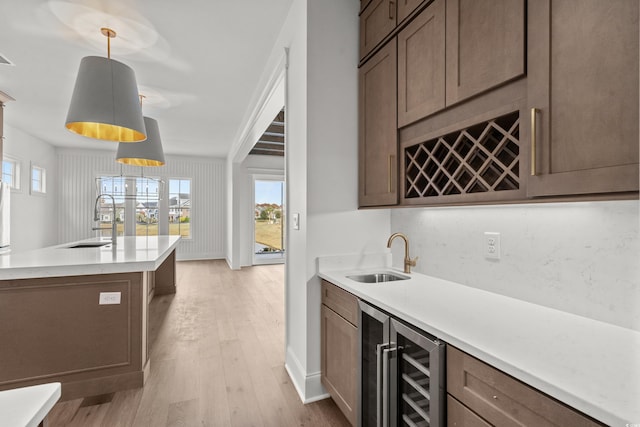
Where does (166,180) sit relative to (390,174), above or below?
Answer: above

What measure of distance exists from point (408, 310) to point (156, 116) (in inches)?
198

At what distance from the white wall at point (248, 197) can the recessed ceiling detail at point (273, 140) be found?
30 centimetres

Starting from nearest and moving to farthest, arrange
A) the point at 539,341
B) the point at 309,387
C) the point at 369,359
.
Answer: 1. the point at 539,341
2. the point at 369,359
3. the point at 309,387

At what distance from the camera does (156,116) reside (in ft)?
16.2

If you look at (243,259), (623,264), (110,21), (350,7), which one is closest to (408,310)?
(623,264)

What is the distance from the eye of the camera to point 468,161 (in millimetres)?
1384

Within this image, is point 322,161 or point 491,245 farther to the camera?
point 322,161

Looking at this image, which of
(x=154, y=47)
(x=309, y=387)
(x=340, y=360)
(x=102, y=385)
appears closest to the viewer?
(x=340, y=360)

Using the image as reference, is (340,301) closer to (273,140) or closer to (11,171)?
(273,140)

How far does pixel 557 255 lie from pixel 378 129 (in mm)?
1130

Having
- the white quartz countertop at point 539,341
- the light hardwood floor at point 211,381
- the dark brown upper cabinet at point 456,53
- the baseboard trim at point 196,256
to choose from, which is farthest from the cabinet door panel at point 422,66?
the baseboard trim at point 196,256

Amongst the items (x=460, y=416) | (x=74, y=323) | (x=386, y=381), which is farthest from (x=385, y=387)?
(x=74, y=323)

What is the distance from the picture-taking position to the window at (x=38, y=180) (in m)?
6.38

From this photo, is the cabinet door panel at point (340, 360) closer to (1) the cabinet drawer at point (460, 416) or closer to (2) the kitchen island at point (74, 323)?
(1) the cabinet drawer at point (460, 416)
